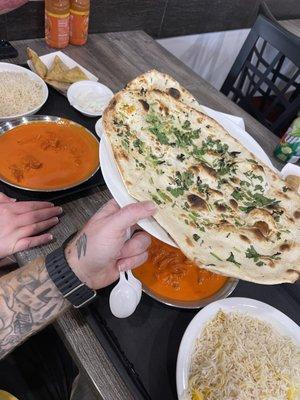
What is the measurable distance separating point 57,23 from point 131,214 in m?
1.53

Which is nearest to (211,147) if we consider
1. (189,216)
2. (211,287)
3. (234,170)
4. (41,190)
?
(234,170)

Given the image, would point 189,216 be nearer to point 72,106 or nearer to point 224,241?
point 224,241

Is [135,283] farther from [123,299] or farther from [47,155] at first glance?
[47,155]

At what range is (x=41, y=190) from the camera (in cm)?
121

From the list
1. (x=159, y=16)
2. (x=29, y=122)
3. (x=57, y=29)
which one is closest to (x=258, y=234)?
(x=29, y=122)

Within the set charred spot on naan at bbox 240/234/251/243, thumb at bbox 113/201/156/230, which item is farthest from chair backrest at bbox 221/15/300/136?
thumb at bbox 113/201/156/230

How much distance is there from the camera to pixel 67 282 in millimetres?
1010

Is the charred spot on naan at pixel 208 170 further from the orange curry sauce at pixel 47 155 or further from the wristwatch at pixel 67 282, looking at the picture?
the wristwatch at pixel 67 282

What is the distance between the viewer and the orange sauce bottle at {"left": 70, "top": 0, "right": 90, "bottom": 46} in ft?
6.30

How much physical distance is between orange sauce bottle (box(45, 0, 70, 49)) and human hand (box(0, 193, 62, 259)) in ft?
3.90

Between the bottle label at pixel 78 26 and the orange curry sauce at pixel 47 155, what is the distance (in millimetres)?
878

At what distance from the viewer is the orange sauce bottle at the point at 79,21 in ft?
6.30

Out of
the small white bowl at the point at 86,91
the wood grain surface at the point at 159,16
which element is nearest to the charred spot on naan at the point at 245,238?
the small white bowl at the point at 86,91

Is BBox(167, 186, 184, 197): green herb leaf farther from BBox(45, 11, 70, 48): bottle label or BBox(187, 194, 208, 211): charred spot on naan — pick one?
BBox(45, 11, 70, 48): bottle label
